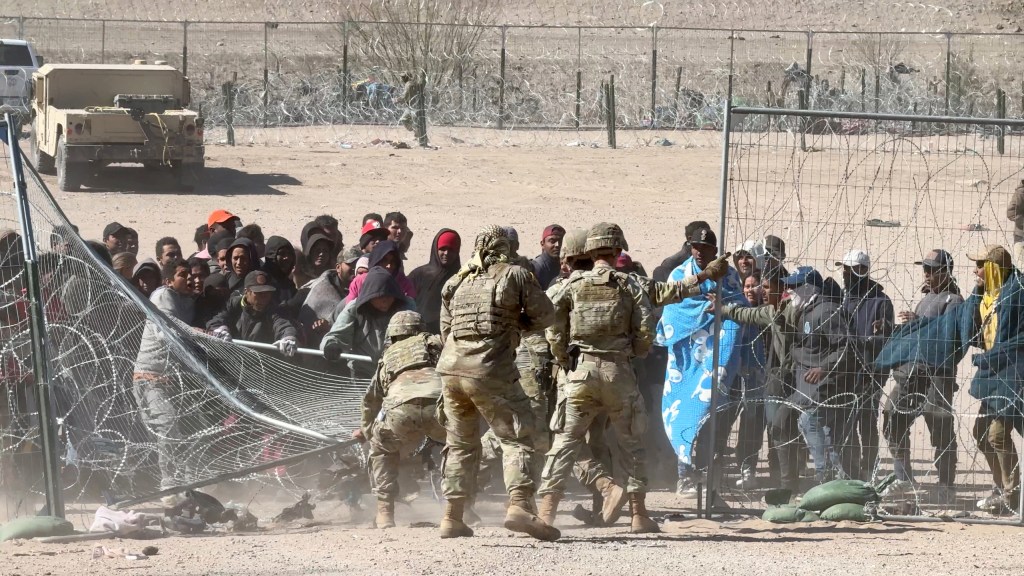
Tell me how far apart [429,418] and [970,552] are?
2.53m

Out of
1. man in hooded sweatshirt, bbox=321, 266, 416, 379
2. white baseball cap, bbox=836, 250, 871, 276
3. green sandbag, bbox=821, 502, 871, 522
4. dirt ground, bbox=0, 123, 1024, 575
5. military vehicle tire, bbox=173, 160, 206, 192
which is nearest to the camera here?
dirt ground, bbox=0, 123, 1024, 575

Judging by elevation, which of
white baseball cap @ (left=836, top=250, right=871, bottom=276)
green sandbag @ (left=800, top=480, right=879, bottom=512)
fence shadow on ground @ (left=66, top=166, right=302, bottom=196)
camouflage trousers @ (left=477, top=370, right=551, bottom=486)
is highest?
fence shadow on ground @ (left=66, top=166, right=302, bottom=196)

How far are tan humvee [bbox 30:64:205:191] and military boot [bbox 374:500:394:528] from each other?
11.1 m

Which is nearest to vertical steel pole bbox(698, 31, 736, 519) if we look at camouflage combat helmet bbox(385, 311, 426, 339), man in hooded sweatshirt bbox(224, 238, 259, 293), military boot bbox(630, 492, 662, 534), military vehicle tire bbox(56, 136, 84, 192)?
military boot bbox(630, 492, 662, 534)

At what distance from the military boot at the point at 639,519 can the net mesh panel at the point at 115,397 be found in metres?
1.54

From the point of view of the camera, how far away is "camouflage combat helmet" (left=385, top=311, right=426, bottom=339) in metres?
6.62

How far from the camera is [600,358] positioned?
6.44 metres

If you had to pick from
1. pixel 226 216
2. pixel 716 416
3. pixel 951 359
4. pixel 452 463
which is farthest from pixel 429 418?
pixel 226 216

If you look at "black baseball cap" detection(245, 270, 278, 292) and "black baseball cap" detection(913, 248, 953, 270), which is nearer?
"black baseball cap" detection(913, 248, 953, 270)

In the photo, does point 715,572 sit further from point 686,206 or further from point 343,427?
point 686,206

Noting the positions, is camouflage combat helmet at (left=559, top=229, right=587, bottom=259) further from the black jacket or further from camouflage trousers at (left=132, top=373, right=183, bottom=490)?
camouflage trousers at (left=132, top=373, right=183, bottom=490)

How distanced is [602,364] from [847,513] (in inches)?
59.6

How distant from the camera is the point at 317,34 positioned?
116ft

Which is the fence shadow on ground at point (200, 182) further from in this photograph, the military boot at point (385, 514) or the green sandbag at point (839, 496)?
the green sandbag at point (839, 496)
